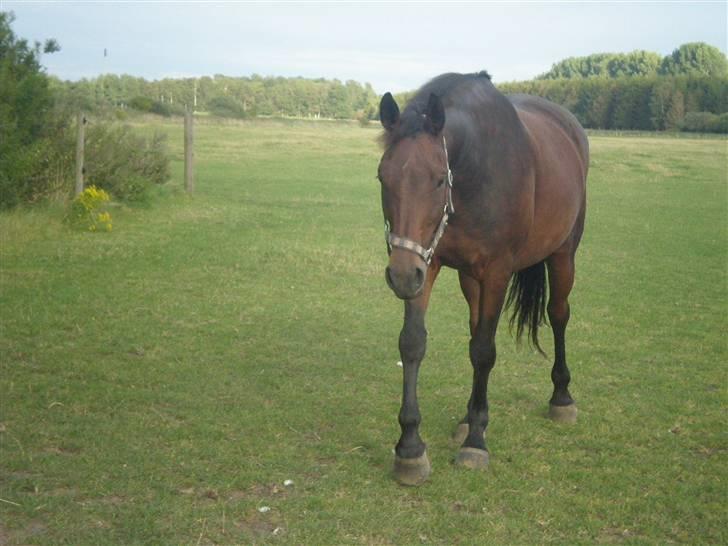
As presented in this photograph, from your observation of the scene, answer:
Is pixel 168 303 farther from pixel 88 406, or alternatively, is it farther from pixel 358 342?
pixel 88 406

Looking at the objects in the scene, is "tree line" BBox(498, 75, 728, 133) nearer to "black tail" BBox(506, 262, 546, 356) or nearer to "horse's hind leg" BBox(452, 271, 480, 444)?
"black tail" BBox(506, 262, 546, 356)

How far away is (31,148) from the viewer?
12922 mm

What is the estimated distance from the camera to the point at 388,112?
12.3ft

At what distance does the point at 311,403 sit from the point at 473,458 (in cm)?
142

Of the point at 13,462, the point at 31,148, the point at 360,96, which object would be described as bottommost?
the point at 13,462

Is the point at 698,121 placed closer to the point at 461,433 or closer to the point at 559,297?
the point at 559,297

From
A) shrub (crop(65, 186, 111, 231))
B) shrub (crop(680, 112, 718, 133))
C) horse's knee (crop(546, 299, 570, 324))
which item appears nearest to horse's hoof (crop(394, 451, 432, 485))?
horse's knee (crop(546, 299, 570, 324))

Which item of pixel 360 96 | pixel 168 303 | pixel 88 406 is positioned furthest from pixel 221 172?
pixel 360 96

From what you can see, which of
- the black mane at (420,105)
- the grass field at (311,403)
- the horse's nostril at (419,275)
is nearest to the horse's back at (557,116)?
the black mane at (420,105)

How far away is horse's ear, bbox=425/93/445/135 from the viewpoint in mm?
3703

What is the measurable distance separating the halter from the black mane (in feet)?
0.59

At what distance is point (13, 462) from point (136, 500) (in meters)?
0.88

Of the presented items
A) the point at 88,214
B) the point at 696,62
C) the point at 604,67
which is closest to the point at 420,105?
the point at 88,214

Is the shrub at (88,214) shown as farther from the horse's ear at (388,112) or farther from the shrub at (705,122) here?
the shrub at (705,122)
